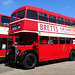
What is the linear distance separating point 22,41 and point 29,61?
2105mm

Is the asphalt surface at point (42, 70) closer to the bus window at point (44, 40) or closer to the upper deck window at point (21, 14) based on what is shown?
the bus window at point (44, 40)

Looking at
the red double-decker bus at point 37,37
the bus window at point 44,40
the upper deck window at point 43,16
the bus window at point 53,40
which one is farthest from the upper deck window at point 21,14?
the bus window at point 53,40

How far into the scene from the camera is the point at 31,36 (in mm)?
8742

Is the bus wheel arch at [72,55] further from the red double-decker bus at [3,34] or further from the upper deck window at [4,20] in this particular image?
the upper deck window at [4,20]

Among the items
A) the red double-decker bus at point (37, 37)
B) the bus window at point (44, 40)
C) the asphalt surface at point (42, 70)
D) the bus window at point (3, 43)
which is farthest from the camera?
the bus window at point (3, 43)

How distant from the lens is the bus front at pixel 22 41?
7217 mm

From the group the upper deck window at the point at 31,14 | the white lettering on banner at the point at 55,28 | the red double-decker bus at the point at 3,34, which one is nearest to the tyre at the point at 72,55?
the white lettering on banner at the point at 55,28

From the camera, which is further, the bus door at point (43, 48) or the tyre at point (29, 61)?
the bus door at point (43, 48)

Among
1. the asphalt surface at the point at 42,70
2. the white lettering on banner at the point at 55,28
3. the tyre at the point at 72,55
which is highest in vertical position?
the white lettering on banner at the point at 55,28

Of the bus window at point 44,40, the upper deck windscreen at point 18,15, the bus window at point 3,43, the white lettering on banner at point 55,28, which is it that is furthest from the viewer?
the bus window at point 3,43

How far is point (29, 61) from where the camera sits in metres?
7.32

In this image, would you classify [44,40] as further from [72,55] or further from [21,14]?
[72,55]

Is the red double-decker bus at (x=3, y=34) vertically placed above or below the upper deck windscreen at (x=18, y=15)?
below

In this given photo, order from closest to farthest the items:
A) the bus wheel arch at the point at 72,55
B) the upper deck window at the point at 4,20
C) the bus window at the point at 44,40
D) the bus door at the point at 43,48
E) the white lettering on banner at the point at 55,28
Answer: the bus door at the point at 43,48 → the bus window at the point at 44,40 → the white lettering on banner at the point at 55,28 → the upper deck window at the point at 4,20 → the bus wheel arch at the point at 72,55
